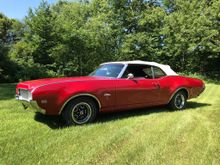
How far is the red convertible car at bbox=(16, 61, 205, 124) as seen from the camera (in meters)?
5.92

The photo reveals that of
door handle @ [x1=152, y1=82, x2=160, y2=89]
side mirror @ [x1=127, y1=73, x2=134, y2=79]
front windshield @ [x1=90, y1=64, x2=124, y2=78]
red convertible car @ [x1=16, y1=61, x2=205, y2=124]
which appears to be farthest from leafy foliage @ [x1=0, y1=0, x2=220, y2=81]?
side mirror @ [x1=127, y1=73, x2=134, y2=79]

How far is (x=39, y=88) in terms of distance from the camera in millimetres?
5789

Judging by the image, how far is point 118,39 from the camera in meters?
27.4

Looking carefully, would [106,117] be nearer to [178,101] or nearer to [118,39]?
[178,101]

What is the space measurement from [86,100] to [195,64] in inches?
899

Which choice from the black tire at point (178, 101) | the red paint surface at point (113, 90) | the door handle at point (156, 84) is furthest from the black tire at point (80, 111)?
the black tire at point (178, 101)

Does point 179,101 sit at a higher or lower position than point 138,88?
lower

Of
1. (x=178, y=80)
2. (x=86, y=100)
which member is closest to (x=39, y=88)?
(x=86, y=100)

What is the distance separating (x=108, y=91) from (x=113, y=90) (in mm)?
143

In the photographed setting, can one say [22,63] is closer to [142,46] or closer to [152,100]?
[142,46]

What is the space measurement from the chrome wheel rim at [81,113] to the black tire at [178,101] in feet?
9.34

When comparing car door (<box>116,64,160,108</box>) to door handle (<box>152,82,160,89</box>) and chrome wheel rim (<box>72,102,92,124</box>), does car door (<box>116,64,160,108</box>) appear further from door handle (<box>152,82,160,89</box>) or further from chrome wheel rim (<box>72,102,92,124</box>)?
chrome wheel rim (<box>72,102,92,124</box>)

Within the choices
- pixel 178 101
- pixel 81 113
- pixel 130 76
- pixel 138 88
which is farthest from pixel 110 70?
pixel 178 101

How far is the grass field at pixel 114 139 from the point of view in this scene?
4.41m
